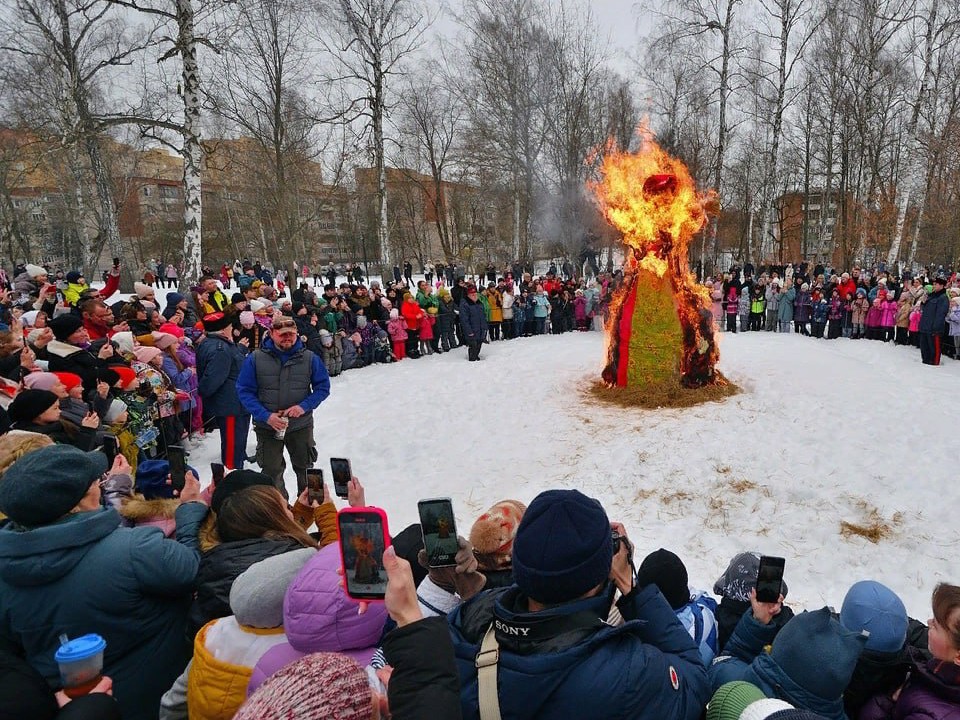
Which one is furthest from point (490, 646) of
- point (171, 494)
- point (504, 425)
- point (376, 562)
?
point (504, 425)

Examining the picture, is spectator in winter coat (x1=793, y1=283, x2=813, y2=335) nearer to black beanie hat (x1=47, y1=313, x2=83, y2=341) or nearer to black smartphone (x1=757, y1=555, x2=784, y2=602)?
black smartphone (x1=757, y1=555, x2=784, y2=602)

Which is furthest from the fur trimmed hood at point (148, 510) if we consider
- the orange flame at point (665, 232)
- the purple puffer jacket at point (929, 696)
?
the orange flame at point (665, 232)

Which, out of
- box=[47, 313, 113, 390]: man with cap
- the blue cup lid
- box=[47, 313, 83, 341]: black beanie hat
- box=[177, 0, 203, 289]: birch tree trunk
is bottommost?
the blue cup lid

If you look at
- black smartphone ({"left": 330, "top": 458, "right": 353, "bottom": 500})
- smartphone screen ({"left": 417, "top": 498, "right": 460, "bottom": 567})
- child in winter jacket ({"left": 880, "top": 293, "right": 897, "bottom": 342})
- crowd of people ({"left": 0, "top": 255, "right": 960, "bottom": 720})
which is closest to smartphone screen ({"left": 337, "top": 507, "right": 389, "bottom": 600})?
crowd of people ({"left": 0, "top": 255, "right": 960, "bottom": 720})

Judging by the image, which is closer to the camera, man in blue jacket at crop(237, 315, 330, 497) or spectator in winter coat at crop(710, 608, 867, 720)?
spectator in winter coat at crop(710, 608, 867, 720)

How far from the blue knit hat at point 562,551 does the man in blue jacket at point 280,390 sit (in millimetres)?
4432

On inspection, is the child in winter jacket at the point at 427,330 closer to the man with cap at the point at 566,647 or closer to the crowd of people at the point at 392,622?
the crowd of people at the point at 392,622

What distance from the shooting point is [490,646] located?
172 centimetres

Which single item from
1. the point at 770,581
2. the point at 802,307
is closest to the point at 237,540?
the point at 770,581

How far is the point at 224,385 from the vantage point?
6.83 meters

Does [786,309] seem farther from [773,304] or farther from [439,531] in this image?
[439,531]

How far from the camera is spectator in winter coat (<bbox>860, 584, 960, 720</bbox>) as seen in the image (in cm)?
206

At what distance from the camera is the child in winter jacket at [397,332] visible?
1359 cm

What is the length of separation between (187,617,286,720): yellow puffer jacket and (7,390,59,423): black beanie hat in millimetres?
2952
